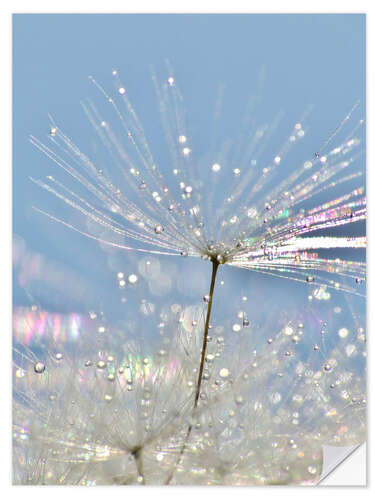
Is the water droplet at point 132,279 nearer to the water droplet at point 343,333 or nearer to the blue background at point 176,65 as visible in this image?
the blue background at point 176,65

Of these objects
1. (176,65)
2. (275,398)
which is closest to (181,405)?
(275,398)

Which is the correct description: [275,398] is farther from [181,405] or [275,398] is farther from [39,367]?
[39,367]

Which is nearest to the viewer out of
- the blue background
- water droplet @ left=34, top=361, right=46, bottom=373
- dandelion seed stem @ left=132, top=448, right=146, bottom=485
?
dandelion seed stem @ left=132, top=448, right=146, bottom=485

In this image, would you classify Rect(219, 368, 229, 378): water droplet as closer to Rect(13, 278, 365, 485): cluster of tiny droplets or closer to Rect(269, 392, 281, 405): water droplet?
Rect(13, 278, 365, 485): cluster of tiny droplets

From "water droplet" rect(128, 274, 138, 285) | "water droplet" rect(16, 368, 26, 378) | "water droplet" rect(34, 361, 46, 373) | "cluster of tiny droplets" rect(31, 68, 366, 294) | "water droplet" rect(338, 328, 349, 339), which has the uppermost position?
"cluster of tiny droplets" rect(31, 68, 366, 294)

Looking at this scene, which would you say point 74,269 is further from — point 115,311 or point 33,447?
point 33,447

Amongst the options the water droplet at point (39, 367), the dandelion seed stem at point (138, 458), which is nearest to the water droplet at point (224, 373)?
the dandelion seed stem at point (138, 458)

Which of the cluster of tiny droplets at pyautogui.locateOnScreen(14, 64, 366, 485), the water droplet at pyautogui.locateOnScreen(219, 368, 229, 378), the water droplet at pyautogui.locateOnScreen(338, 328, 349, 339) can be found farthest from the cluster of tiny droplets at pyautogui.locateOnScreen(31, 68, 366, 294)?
the water droplet at pyautogui.locateOnScreen(219, 368, 229, 378)

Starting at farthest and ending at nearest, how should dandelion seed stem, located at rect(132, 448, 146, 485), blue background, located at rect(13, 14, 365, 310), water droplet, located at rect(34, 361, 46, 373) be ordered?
blue background, located at rect(13, 14, 365, 310) < water droplet, located at rect(34, 361, 46, 373) < dandelion seed stem, located at rect(132, 448, 146, 485)
